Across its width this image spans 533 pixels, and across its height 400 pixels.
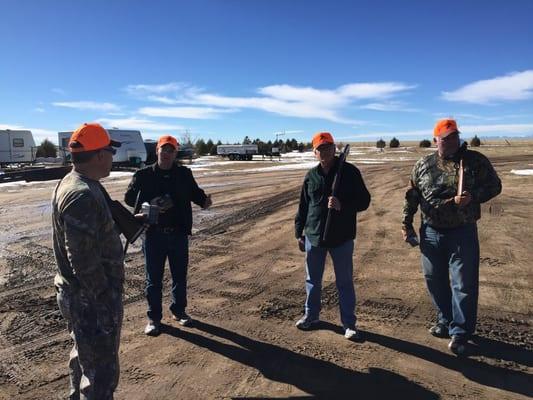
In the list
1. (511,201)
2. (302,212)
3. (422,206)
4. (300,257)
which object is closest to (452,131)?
(422,206)

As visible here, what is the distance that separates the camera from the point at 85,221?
2.59m

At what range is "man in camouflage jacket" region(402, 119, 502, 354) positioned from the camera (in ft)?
13.5

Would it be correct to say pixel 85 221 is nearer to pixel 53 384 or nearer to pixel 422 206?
pixel 53 384

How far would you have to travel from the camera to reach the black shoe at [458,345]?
13.7 ft

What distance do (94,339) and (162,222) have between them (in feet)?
6.82

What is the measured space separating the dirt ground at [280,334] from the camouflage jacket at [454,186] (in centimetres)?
128

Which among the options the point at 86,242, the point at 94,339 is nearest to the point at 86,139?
the point at 86,242

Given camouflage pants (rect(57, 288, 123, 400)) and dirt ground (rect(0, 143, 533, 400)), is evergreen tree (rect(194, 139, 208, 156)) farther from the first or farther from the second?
camouflage pants (rect(57, 288, 123, 400))

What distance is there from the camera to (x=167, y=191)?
4777 millimetres

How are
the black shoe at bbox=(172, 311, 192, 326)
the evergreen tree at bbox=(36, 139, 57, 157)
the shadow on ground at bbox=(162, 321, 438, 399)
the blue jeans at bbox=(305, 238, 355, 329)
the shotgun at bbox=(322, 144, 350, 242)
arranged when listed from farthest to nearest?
the evergreen tree at bbox=(36, 139, 57, 157) < the black shoe at bbox=(172, 311, 192, 326) < the blue jeans at bbox=(305, 238, 355, 329) < the shotgun at bbox=(322, 144, 350, 242) < the shadow on ground at bbox=(162, 321, 438, 399)

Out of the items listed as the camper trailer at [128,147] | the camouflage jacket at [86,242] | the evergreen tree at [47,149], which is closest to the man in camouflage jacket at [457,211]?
the camouflage jacket at [86,242]

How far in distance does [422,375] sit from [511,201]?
10.3m

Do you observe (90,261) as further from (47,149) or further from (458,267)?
(47,149)

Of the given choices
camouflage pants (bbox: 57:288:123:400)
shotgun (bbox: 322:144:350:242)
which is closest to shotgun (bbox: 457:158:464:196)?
shotgun (bbox: 322:144:350:242)
